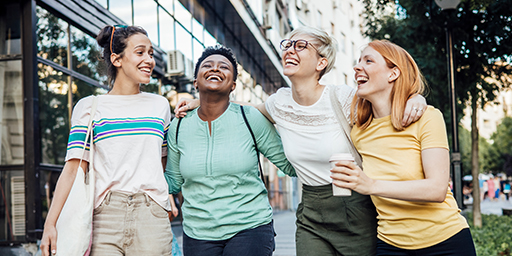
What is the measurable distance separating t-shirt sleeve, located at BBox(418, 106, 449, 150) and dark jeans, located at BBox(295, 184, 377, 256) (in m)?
0.65

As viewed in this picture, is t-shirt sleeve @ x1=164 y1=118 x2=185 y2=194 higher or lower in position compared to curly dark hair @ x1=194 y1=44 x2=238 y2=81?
lower

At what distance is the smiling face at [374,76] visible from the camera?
8.79 ft

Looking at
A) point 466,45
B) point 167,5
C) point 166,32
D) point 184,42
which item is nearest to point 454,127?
point 466,45

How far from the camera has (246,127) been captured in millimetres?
3240

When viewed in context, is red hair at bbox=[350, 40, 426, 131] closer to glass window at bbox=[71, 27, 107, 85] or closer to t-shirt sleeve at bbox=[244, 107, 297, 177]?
t-shirt sleeve at bbox=[244, 107, 297, 177]

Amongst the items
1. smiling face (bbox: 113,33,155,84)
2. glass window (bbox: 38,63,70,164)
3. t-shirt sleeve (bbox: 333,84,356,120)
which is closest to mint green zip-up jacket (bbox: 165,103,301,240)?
smiling face (bbox: 113,33,155,84)

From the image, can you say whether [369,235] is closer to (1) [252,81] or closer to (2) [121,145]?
(2) [121,145]

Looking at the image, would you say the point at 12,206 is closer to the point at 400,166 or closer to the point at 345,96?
the point at 345,96

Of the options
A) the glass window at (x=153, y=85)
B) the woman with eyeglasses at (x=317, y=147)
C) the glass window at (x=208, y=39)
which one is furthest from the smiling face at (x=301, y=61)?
the glass window at (x=208, y=39)

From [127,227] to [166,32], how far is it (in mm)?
10610

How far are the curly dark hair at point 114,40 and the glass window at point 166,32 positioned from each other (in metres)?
9.46

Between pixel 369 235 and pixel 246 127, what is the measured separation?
1.00m

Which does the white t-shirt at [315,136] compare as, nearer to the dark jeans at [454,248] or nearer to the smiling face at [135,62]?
the dark jeans at [454,248]

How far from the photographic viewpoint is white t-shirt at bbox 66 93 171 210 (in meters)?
2.79
